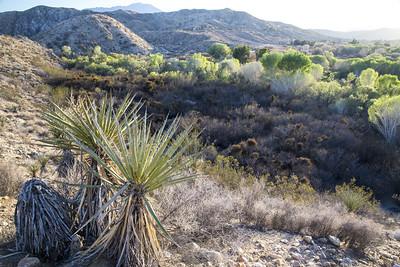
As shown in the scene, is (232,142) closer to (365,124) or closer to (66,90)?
(365,124)

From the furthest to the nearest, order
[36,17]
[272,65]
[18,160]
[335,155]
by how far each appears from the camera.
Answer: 1. [36,17]
2. [272,65]
3. [335,155]
4. [18,160]

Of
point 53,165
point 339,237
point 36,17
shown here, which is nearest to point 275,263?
point 339,237

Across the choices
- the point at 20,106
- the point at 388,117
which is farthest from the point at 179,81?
the point at 388,117

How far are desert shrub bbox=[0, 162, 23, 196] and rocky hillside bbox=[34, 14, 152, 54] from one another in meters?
49.4

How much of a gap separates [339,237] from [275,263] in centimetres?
158

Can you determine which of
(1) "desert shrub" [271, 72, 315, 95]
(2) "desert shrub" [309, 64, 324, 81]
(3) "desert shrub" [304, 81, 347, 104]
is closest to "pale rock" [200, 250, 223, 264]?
(3) "desert shrub" [304, 81, 347, 104]

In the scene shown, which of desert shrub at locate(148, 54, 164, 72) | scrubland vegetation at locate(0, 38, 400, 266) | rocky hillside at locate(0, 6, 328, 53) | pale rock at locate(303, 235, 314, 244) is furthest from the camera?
rocky hillside at locate(0, 6, 328, 53)

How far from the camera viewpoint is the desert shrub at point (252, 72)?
24.7 metres

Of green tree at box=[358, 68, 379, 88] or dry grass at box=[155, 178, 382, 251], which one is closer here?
dry grass at box=[155, 178, 382, 251]

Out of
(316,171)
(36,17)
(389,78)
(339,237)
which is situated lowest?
(316,171)

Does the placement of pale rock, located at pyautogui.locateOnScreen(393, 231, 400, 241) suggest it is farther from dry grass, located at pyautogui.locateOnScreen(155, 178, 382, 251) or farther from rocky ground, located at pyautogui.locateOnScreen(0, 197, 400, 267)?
dry grass, located at pyautogui.locateOnScreen(155, 178, 382, 251)

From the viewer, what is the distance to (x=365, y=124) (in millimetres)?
15328

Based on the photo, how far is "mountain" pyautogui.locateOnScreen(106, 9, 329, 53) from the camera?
76812 millimetres

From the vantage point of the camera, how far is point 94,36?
56.3m
